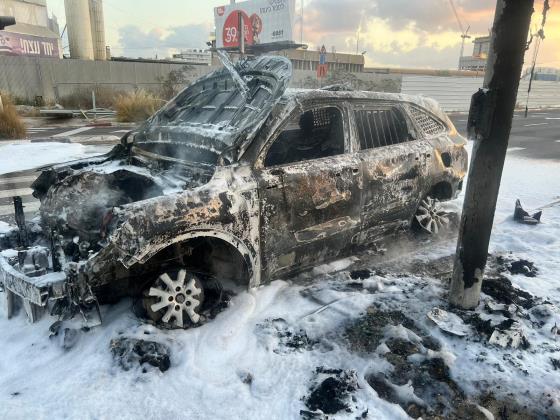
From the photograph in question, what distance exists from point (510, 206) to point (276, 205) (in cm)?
490

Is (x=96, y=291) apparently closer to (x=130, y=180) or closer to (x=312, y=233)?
(x=130, y=180)

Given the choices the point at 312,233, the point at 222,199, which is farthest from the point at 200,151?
the point at 312,233

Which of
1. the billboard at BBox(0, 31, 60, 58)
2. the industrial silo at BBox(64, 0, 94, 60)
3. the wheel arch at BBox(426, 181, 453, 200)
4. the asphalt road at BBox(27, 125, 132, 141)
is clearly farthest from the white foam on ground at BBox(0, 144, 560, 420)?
the industrial silo at BBox(64, 0, 94, 60)

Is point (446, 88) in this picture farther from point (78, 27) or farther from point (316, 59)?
point (78, 27)

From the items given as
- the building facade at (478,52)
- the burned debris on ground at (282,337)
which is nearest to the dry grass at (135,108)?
the burned debris on ground at (282,337)

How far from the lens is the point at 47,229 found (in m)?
3.87

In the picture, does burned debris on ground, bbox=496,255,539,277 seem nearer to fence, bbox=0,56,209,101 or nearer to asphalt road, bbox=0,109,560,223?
asphalt road, bbox=0,109,560,223

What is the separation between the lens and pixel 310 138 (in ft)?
14.5

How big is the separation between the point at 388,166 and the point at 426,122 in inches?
44.4

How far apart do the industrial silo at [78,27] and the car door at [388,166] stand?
1346 inches

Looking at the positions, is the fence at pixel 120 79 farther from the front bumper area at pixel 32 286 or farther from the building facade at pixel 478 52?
the building facade at pixel 478 52

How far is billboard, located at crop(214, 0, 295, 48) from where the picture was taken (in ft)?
105

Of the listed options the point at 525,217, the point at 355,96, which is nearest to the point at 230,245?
the point at 355,96

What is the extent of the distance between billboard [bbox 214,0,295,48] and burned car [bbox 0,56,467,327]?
28077mm
